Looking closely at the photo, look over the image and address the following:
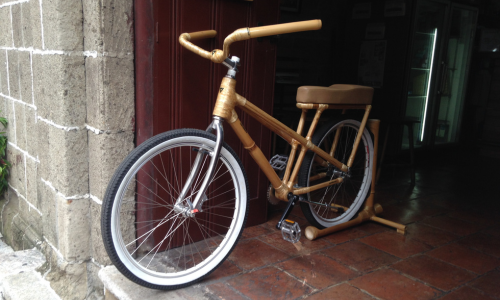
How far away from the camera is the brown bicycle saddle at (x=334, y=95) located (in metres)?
2.41

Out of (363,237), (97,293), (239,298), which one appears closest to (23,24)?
(97,293)

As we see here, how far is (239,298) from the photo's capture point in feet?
6.28

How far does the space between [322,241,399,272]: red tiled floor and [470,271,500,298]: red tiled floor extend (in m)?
0.41

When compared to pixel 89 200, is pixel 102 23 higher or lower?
higher

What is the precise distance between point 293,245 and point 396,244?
640 millimetres

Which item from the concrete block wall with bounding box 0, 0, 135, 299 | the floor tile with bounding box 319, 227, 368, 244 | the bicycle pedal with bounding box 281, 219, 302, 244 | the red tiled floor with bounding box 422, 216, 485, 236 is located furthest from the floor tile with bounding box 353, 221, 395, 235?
the concrete block wall with bounding box 0, 0, 135, 299

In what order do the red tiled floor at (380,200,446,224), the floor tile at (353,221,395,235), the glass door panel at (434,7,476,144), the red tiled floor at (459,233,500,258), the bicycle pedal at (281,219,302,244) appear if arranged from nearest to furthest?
the bicycle pedal at (281,219,302,244)
the red tiled floor at (459,233,500,258)
the floor tile at (353,221,395,235)
the red tiled floor at (380,200,446,224)
the glass door panel at (434,7,476,144)

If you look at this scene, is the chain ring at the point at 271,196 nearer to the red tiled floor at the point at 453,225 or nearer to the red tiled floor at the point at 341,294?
the red tiled floor at the point at 341,294

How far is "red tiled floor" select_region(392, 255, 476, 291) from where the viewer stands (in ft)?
7.00

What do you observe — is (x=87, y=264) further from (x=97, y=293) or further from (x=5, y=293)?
(x=5, y=293)

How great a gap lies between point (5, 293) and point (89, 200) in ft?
2.47

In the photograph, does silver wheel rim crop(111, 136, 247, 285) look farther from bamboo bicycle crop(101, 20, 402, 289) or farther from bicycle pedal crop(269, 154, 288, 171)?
bicycle pedal crop(269, 154, 288, 171)

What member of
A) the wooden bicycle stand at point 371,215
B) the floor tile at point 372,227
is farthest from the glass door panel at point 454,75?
the floor tile at point 372,227

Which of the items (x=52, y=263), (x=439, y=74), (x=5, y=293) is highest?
(x=439, y=74)
